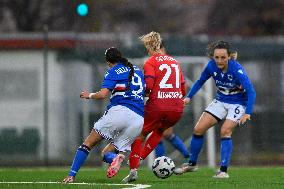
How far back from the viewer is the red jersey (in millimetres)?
16312

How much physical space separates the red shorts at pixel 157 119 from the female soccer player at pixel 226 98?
89 centimetres

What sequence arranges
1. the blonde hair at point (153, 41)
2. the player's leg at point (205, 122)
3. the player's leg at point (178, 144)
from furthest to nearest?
the player's leg at point (178, 144) → the player's leg at point (205, 122) → the blonde hair at point (153, 41)

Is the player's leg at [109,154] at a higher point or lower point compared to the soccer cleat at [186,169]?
higher

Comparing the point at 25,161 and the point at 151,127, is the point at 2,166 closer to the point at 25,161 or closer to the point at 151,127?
the point at 25,161

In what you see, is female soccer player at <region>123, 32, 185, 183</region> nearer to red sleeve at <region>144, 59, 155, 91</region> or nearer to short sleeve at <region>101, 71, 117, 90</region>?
red sleeve at <region>144, 59, 155, 91</region>

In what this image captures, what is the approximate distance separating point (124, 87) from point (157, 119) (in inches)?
52.3

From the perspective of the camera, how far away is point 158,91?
1634 cm

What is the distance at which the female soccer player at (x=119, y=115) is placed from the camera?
15.3 m

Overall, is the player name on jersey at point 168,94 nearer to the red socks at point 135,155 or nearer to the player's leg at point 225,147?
the red socks at point 135,155

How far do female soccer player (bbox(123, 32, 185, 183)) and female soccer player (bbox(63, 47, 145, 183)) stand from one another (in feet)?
2.48

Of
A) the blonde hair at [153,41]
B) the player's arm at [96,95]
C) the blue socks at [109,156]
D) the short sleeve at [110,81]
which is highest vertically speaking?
the blonde hair at [153,41]

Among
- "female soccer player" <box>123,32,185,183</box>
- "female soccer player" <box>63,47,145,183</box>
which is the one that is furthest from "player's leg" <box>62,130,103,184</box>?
"female soccer player" <box>123,32,185,183</box>

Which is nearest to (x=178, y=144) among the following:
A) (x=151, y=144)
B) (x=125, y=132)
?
(x=151, y=144)

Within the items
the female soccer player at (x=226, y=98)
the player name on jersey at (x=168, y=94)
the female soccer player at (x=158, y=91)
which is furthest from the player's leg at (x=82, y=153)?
the female soccer player at (x=226, y=98)
